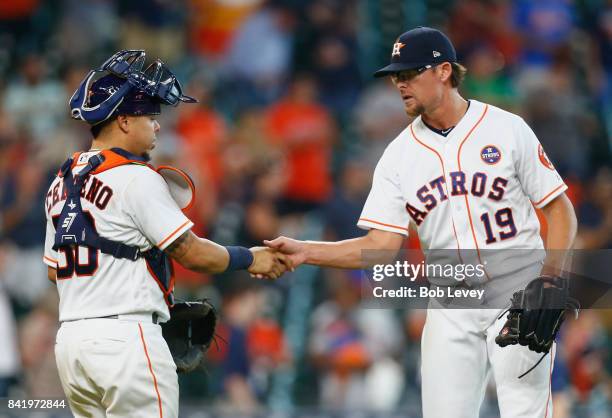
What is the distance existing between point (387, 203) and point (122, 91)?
4.74 ft

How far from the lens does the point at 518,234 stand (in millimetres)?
5281

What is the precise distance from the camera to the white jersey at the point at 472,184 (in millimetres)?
5250

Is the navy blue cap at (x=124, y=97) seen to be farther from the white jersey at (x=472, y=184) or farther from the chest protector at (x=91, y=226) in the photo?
the white jersey at (x=472, y=184)

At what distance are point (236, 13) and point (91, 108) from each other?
7311mm

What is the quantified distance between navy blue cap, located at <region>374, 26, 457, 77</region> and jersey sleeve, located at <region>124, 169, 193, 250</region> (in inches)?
52.4

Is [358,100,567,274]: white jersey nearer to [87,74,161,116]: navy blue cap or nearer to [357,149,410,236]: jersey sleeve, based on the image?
[357,149,410,236]: jersey sleeve

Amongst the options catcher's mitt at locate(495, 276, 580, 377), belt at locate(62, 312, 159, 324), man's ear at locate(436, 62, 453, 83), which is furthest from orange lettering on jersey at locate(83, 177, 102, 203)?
catcher's mitt at locate(495, 276, 580, 377)

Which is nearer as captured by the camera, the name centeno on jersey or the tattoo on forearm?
the name centeno on jersey

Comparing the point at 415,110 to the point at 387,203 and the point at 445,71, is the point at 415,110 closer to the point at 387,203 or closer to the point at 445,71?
the point at 445,71

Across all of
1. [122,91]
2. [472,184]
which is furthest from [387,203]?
[122,91]

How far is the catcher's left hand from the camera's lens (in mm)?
4934

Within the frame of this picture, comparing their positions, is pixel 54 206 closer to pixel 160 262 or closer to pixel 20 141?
pixel 160 262

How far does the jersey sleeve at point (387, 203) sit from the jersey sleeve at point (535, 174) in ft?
1.97

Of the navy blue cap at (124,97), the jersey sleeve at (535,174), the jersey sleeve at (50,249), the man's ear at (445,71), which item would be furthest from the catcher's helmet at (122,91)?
the jersey sleeve at (535,174)
